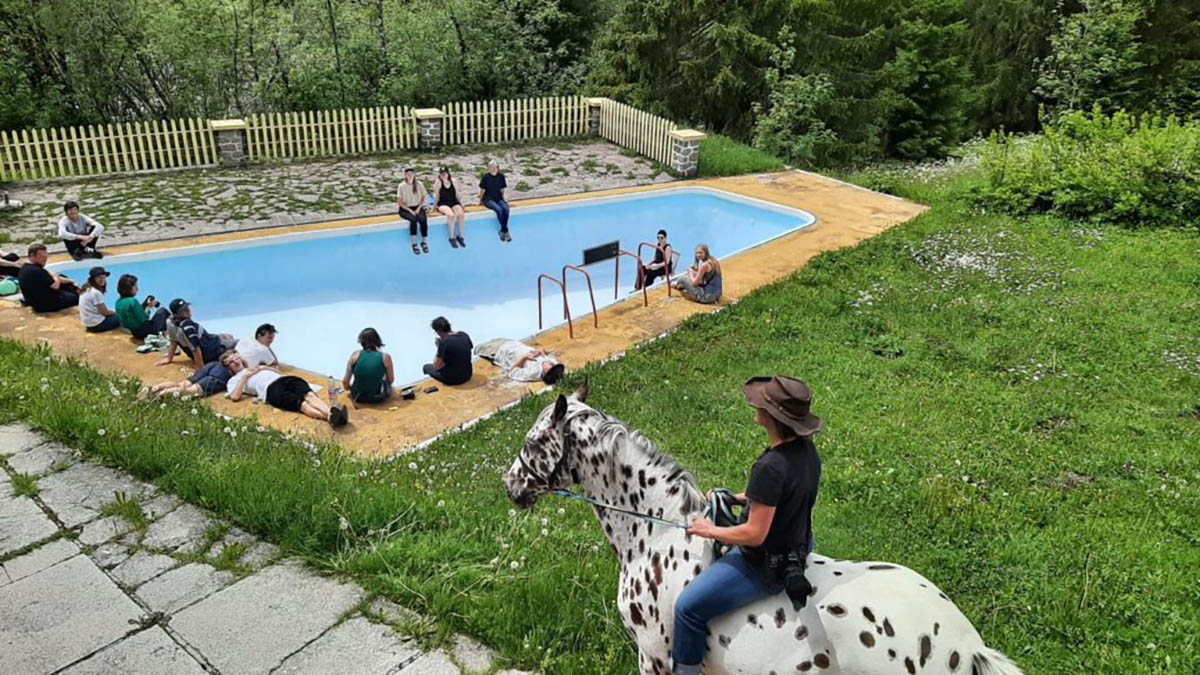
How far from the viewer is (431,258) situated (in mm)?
16688

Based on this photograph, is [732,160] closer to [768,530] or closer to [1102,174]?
[1102,174]

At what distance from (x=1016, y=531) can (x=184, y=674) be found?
18.8 ft

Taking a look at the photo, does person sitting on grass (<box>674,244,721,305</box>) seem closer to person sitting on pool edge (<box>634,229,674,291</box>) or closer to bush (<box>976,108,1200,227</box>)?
person sitting on pool edge (<box>634,229,674,291</box>)

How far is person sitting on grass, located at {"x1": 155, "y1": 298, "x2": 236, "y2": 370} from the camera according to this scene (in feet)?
33.9

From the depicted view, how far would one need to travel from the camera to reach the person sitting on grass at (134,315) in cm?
1099

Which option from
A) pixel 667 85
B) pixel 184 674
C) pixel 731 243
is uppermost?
pixel 667 85

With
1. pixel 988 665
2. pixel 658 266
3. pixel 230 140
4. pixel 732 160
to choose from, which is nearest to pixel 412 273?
pixel 658 266

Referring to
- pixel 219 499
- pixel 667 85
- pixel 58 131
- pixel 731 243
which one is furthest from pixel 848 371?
pixel 58 131

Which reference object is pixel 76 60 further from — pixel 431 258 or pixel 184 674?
pixel 184 674

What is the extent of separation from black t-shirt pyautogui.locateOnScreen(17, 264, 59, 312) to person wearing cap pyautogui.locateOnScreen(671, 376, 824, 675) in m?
11.3

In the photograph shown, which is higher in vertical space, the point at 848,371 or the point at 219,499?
the point at 219,499

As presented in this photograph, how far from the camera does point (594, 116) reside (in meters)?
23.2

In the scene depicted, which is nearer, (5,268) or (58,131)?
(5,268)

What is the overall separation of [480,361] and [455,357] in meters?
0.99
